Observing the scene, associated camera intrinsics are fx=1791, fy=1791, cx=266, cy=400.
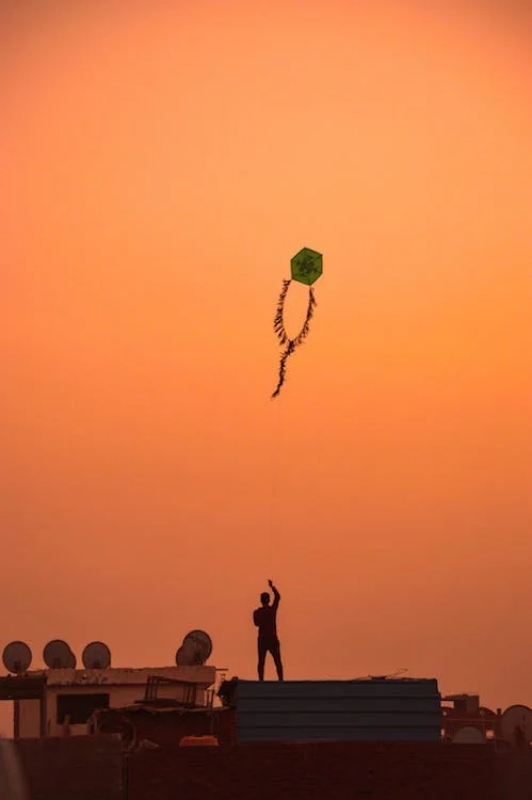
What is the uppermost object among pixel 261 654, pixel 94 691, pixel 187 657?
pixel 187 657

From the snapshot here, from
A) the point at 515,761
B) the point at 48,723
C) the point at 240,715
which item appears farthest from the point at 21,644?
the point at 515,761

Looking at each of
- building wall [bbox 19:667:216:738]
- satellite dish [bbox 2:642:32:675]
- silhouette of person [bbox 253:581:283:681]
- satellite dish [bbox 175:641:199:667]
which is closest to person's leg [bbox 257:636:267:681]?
silhouette of person [bbox 253:581:283:681]

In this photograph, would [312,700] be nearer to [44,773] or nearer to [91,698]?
[44,773]

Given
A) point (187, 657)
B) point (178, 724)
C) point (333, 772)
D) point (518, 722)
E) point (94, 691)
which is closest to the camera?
point (333, 772)

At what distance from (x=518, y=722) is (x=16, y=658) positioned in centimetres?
1520

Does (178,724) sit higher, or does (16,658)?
(16,658)

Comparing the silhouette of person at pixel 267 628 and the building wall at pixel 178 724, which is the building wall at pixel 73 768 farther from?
the silhouette of person at pixel 267 628

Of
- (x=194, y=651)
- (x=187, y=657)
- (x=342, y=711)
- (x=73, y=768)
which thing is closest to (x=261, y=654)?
(x=342, y=711)

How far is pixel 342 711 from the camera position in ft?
98.4

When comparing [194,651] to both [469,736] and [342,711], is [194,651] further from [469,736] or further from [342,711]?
[469,736]

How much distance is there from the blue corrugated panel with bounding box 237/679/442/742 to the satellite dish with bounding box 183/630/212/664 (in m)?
12.2

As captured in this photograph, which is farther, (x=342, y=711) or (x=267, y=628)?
(x=267, y=628)

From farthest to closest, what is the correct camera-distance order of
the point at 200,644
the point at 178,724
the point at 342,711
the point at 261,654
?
1. the point at 200,644
2. the point at 261,654
3. the point at 178,724
4. the point at 342,711

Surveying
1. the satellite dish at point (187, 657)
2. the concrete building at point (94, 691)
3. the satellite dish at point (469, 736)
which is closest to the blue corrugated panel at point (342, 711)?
the satellite dish at point (469, 736)
